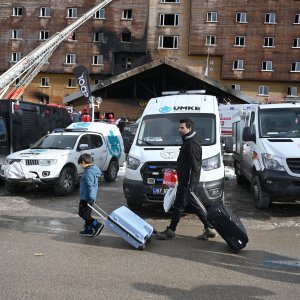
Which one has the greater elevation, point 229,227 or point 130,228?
point 229,227

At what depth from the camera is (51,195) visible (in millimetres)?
10805

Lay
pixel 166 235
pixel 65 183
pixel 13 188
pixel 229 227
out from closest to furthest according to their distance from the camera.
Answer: pixel 229 227, pixel 166 235, pixel 65 183, pixel 13 188

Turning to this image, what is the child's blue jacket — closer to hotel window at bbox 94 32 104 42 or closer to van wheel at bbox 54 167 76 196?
van wheel at bbox 54 167 76 196

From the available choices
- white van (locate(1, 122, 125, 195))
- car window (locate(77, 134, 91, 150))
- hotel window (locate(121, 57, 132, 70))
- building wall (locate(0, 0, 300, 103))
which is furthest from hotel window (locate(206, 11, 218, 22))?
car window (locate(77, 134, 91, 150))

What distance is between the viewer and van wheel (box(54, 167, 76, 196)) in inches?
408

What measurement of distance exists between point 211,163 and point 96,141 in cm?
569

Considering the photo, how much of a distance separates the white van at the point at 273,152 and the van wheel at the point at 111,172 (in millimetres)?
4665

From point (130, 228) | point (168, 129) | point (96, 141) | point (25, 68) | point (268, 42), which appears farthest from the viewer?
point (268, 42)

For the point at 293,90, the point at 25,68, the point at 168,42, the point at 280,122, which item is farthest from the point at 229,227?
the point at 168,42

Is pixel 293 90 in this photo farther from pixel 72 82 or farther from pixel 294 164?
pixel 294 164

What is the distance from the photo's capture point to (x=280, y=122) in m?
9.04

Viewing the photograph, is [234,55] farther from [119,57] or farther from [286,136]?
[286,136]

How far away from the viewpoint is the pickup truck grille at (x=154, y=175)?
7797mm

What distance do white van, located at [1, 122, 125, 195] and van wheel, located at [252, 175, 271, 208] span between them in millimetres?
4716
